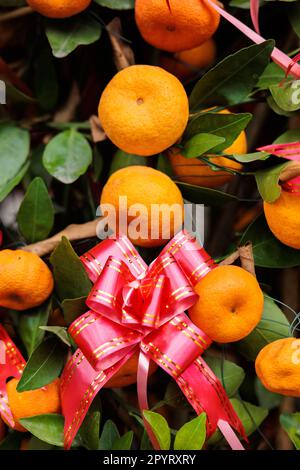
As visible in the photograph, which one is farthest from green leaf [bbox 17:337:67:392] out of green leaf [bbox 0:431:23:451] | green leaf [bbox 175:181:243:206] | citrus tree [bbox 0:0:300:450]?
green leaf [bbox 175:181:243:206]

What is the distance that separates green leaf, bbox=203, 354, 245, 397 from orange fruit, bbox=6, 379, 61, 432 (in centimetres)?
17

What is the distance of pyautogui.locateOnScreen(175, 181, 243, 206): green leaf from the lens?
28.7 inches

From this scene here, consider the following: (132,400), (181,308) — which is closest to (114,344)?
(181,308)

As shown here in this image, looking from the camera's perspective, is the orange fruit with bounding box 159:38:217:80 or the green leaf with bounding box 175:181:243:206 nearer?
the green leaf with bounding box 175:181:243:206

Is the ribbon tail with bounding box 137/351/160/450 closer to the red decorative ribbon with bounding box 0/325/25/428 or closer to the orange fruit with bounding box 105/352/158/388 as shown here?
→ the orange fruit with bounding box 105/352/158/388

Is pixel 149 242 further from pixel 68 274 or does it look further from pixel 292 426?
pixel 292 426

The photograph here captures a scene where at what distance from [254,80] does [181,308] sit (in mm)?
263

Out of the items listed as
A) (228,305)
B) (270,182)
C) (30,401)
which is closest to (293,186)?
(270,182)

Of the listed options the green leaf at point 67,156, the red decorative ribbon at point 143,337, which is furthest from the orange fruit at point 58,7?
the red decorative ribbon at point 143,337

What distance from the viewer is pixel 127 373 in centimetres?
70

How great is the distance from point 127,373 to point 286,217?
0.23 meters

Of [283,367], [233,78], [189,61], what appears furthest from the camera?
[189,61]

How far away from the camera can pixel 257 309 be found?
0.66m
